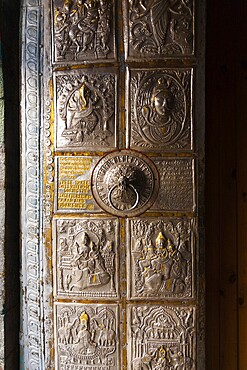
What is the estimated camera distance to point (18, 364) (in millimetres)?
2250

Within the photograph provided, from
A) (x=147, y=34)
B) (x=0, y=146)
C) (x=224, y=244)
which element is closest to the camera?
(x=147, y=34)

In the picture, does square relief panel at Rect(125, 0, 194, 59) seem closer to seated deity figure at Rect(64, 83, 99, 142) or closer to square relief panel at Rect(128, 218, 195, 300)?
seated deity figure at Rect(64, 83, 99, 142)

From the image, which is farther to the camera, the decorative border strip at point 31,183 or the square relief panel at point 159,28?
the decorative border strip at point 31,183

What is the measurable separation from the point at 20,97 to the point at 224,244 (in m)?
1.77

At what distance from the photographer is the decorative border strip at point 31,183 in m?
2.11

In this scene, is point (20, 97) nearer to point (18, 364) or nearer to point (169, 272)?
point (169, 272)

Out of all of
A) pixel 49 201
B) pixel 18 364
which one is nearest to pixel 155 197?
pixel 49 201

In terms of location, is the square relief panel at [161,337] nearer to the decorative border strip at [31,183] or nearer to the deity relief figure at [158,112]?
the decorative border strip at [31,183]

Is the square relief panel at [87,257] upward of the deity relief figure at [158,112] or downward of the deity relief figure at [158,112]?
downward

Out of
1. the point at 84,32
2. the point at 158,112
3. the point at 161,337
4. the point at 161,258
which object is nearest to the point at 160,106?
the point at 158,112

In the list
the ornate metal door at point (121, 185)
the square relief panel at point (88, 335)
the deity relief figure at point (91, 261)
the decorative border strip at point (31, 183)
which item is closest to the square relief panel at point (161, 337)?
the ornate metal door at point (121, 185)

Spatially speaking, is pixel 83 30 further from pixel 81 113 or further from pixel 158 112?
pixel 158 112

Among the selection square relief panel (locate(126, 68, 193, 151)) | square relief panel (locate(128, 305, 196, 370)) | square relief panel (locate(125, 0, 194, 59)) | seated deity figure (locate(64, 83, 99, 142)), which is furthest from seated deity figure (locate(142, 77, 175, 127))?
square relief panel (locate(128, 305, 196, 370))

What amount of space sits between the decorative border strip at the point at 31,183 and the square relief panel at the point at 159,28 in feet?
2.03
